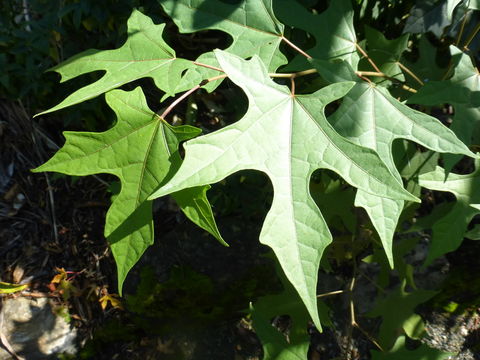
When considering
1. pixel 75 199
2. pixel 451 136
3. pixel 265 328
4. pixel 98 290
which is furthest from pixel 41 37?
pixel 451 136

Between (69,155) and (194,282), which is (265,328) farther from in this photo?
(69,155)

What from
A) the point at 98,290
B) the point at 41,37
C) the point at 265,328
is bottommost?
the point at 98,290

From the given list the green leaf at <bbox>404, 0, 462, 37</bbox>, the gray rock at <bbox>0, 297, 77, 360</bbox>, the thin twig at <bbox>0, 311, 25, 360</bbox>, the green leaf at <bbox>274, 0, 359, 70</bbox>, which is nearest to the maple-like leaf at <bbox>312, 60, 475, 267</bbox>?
the green leaf at <bbox>274, 0, 359, 70</bbox>

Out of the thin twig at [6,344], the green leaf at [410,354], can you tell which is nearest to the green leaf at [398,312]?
the green leaf at [410,354]

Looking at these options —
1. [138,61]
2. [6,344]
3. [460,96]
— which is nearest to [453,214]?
[460,96]

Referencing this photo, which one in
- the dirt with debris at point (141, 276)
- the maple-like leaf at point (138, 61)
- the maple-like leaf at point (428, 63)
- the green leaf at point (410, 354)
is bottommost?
the dirt with debris at point (141, 276)

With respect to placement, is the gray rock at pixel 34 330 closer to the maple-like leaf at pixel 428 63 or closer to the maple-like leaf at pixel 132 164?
the maple-like leaf at pixel 132 164
